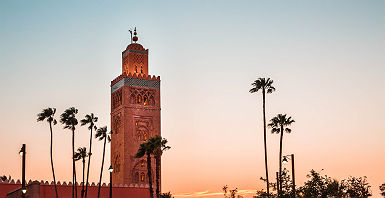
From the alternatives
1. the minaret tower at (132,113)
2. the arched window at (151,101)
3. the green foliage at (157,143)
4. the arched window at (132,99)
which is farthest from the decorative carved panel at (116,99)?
the green foliage at (157,143)

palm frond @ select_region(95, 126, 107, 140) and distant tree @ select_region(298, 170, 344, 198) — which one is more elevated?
palm frond @ select_region(95, 126, 107, 140)

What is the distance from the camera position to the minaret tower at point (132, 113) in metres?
68.1

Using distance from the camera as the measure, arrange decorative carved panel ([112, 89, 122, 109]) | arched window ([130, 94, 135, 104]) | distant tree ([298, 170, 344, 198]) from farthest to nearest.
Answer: decorative carved panel ([112, 89, 122, 109])
arched window ([130, 94, 135, 104])
distant tree ([298, 170, 344, 198])

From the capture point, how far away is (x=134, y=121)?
69.8 meters

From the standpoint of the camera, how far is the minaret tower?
224ft

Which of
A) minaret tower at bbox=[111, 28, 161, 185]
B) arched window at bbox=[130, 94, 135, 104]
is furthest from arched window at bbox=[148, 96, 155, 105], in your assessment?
arched window at bbox=[130, 94, 135, 104]

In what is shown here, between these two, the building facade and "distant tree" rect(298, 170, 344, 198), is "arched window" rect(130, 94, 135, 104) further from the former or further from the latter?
"distant tree" rect(298, 170, 344, 198)

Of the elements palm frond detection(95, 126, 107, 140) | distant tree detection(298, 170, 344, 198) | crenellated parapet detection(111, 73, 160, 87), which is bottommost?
distant tree detection(298, 170, 344, 198)

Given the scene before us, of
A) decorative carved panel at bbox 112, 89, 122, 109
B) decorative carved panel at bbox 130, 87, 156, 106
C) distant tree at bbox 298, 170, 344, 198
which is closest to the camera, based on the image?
distant tree at bbox 298, 170, 344, 198

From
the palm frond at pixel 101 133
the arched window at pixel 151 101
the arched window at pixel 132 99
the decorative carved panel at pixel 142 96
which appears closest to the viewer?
the palm frond at pixel 101 133

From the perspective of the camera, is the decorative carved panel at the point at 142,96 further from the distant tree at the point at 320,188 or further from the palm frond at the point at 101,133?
the distant tree at the point at 320,188

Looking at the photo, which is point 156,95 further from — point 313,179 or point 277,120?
point 313,179

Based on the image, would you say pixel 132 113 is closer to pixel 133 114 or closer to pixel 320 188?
pixel 133 114

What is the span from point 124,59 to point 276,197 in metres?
32.2
